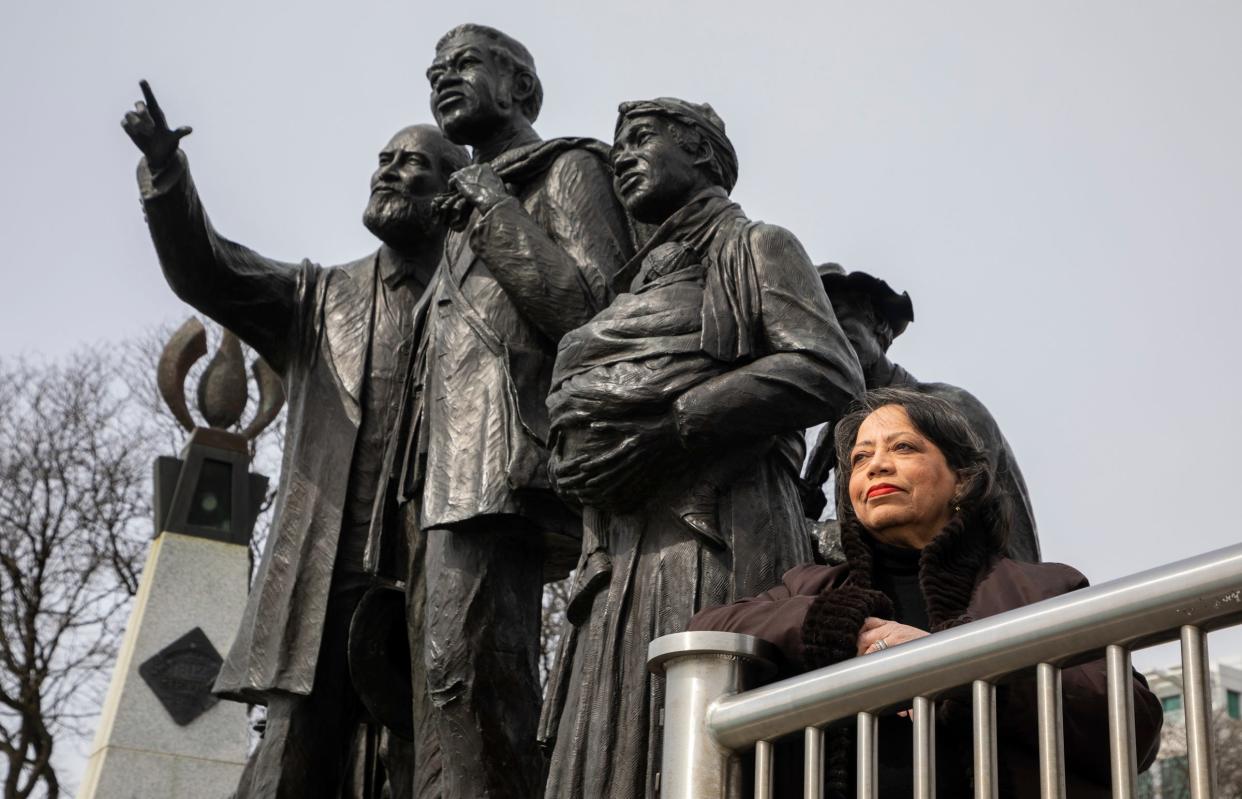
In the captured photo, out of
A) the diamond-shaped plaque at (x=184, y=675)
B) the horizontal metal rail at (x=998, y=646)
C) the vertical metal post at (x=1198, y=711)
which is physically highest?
the diamond-shaped plaque at (x=184, y=675)

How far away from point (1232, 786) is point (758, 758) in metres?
15.3

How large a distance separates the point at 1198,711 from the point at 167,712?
331 inches

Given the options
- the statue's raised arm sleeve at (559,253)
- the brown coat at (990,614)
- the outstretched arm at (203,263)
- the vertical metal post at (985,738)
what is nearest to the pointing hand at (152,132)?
the outstretched arm at (203,263)

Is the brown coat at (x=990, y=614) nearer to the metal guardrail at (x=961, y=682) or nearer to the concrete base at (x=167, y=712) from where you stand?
the metal guardrail at (x=961, y=682)

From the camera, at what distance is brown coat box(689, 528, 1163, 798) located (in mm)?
2758

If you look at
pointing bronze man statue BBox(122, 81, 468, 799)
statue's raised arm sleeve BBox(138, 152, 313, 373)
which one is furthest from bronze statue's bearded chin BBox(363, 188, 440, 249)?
statue's raised arm sleeve BBox(138, 152, 313, 373)

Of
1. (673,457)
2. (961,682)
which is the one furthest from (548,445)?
(961,682)

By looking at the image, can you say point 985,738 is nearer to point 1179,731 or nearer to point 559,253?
point 559,253

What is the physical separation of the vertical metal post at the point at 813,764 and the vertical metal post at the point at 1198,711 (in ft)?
2.02

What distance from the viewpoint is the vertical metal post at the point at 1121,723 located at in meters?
2.37

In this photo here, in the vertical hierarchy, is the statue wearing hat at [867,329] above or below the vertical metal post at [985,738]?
above

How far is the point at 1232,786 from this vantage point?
1689 centimetres

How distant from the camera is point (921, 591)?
3326 mm

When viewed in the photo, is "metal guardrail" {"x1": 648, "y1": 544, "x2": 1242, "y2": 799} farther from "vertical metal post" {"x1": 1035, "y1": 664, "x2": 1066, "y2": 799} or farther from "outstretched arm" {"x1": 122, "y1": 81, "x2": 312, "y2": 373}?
"outstretched arm" {"x1": 122, "y1": 81, "x2": 312, "y2": 373}
